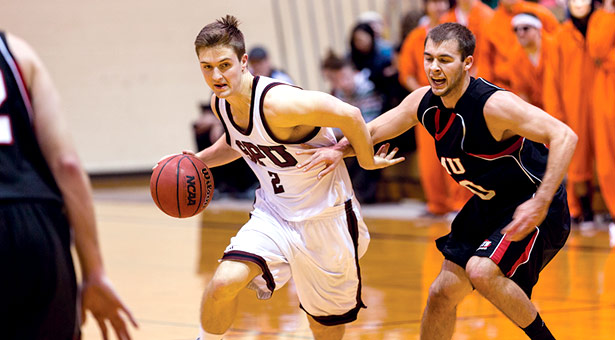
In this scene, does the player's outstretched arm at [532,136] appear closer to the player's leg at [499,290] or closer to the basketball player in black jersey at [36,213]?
the player's leg at [499,290]

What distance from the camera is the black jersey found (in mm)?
2416

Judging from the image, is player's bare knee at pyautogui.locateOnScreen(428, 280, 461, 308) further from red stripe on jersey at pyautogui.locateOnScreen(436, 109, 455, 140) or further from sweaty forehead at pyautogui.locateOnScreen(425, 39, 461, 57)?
sweaty forehead at pyautogui.locateOnScreen(425, 39, 461, 57)

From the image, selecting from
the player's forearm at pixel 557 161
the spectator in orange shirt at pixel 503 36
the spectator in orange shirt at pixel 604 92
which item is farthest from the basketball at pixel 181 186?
the spectator in orange shirt at pixel 503 36

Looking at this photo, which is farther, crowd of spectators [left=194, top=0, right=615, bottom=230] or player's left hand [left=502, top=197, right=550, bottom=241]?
crowd of spectators [left=194, top=0, right=615, bottom=230]

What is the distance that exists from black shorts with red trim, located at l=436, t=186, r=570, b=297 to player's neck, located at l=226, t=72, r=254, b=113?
3.84 feet

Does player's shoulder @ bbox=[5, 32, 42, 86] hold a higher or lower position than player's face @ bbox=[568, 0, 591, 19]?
higher

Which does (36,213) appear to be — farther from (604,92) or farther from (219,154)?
(604,92)

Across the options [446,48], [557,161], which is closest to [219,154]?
[446,48]

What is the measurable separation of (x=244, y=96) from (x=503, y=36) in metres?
5.11

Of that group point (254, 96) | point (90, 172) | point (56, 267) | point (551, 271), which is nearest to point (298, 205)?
point (254, 96)

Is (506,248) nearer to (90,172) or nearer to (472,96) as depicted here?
(472,96)

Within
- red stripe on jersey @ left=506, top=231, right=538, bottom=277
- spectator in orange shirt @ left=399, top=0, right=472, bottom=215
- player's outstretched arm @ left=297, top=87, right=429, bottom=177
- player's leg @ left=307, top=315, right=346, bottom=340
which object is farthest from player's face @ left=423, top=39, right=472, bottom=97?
spectator in orange shirt @ left=399, top=0, right=472, bottom=215

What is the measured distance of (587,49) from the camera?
7.99m

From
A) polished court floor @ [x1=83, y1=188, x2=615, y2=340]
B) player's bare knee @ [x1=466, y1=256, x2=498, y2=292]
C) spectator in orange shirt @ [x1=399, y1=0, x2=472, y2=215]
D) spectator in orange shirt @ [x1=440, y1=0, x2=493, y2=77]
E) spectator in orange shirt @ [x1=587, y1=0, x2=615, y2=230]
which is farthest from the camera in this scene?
spectator in orange shirt @ [x1=399, y1=0, x2=472, y2=215]
